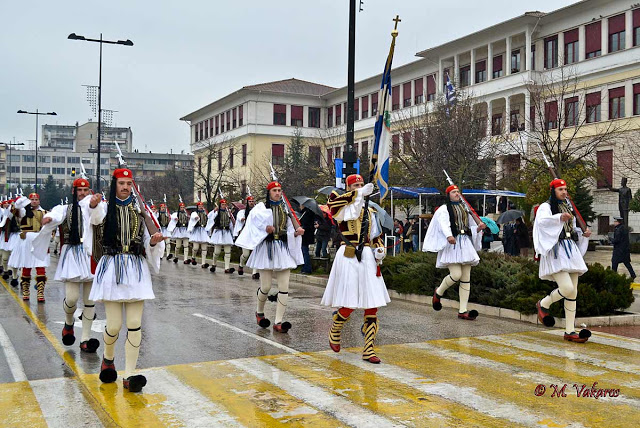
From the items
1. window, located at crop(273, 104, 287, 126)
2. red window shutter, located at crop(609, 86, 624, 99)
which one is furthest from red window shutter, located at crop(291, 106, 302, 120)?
red window shutter, located at crop(609, 86, 624, 99)

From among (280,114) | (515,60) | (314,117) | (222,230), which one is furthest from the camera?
(314,117)

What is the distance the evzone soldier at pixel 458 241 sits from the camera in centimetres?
1167

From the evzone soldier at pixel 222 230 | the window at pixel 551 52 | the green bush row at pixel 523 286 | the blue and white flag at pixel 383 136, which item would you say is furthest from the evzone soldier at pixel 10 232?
the window at pixel 551 52

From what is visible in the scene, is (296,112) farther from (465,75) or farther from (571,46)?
(571,46)

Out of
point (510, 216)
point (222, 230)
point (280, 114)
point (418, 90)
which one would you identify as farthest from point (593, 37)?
point (280, 114)

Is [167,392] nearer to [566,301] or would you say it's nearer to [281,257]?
[281,257]

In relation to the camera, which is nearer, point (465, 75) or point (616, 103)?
point (616, 103)

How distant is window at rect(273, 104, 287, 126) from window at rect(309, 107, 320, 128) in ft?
9.25

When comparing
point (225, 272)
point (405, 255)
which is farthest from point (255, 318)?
point (225, 272)

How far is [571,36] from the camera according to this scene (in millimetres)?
45844

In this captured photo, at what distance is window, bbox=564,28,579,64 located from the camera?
4547 cm

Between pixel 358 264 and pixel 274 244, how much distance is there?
8.44 ft

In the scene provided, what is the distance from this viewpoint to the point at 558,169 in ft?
86.6

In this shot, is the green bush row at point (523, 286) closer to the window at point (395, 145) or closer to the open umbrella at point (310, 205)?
the open umbrella at point (310, 205)
